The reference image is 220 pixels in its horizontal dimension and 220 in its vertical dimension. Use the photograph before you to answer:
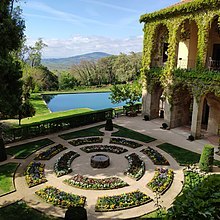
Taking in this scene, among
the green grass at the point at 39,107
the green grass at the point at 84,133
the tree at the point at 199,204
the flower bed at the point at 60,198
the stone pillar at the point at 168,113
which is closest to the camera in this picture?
the tree at the point at 199,204

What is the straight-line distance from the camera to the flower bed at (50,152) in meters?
16.6

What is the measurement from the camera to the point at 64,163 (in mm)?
15672

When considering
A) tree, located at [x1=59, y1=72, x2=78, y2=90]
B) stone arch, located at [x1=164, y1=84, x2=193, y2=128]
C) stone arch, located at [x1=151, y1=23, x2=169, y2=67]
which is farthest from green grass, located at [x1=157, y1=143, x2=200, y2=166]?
tree, located at [x1=59, y1=72, x2=78, y2=90]

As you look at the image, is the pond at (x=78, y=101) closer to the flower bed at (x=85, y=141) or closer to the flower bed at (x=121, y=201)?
the flower bed at (x=85, y=141)

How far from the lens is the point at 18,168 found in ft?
49.5

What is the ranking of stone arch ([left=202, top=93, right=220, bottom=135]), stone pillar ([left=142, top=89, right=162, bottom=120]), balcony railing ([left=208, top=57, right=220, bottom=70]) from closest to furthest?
balcony railing ([left=208, top=57, right=220, bottom=70]) → stone arch ([left=202, top=93, right=220, bottom=135]) → stone pillar ([left=142, top=89, right=162, bottom=120])

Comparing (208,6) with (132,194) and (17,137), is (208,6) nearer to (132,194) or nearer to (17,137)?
(132,194)

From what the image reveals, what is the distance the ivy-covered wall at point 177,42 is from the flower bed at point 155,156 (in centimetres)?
649

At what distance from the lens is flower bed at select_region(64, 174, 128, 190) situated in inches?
513

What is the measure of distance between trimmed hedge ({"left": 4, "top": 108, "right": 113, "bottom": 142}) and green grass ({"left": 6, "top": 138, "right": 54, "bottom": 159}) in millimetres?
1305

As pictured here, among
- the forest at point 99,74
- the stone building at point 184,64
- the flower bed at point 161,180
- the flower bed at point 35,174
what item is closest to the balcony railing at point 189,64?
the stone building at point 184,64

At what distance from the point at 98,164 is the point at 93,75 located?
6344cm

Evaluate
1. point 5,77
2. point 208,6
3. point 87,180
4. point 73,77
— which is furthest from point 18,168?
point 73,77

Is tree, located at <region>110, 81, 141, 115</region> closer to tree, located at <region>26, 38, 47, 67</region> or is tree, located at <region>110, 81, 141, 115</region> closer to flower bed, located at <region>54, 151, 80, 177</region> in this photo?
flower bed, located at <region>54, 151, 80, 177</region>
